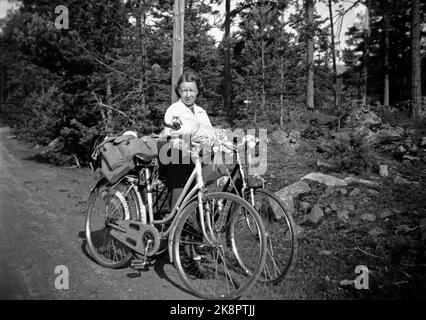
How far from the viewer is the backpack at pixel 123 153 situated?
3916mm

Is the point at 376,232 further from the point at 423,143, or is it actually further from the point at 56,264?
the point at 423,143

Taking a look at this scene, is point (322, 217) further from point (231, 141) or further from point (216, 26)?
point (216, 26)

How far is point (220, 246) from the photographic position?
348 cm

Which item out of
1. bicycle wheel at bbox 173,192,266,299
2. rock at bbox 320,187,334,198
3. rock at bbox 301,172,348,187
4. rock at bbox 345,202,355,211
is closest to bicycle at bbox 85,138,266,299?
bicycle wheel at bbox 173,192,266,299

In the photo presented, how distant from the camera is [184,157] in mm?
3918

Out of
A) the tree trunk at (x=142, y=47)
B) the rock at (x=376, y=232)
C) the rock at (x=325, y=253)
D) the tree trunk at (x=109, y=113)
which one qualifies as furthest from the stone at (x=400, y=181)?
the tree trunk at (x=109, y=113)

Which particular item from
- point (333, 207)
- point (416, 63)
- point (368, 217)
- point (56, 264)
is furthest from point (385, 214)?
point (416, 63)

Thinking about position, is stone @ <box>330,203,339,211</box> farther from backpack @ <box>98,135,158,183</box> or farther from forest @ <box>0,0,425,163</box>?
forest @ <box>0,0,425,163</box>

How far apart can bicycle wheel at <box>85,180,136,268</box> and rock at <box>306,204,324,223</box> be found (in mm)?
2831

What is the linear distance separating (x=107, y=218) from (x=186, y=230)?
1.16 m

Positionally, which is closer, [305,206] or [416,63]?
Result: [305,206]

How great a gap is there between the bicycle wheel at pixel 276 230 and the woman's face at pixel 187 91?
1322 millimetres
